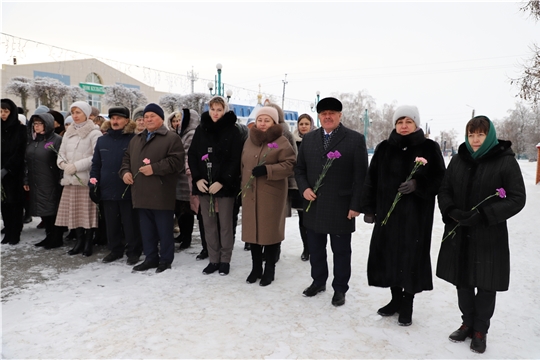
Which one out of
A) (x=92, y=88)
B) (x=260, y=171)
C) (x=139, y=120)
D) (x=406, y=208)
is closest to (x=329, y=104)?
(x=260, y=171)

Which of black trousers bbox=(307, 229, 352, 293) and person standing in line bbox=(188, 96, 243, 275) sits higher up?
person standing in line bbox=(188, 96, 243, 275)

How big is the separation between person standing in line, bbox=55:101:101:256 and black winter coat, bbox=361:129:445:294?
3.68 m

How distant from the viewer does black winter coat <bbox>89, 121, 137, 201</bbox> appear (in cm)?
476

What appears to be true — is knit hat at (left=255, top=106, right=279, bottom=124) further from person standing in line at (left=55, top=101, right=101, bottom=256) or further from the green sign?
the green sign

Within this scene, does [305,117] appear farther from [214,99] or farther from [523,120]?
[523,120]

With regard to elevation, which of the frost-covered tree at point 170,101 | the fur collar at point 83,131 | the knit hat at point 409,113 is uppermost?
the frost-covered tree at point 170,101

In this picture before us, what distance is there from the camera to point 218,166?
434cm

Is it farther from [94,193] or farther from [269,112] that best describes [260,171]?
[94,193]

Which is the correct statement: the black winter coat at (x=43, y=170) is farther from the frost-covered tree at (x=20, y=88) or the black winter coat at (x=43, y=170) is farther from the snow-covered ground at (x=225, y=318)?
the frost-covered tree at (x=20, y=88)

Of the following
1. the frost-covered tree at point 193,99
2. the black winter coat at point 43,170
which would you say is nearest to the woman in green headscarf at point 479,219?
the black winter coat at point 43,170

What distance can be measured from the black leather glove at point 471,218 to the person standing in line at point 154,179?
9.85 ft

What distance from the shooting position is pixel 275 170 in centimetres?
397

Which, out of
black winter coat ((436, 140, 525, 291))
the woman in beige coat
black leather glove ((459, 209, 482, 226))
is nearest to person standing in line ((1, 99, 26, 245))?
the woman in beige coat

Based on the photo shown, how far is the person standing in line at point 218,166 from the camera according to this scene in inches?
170
